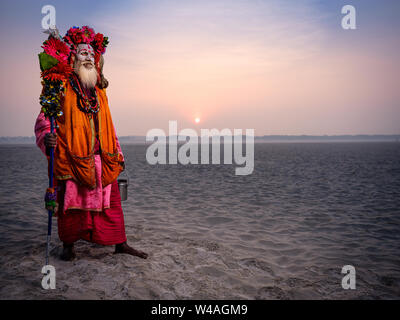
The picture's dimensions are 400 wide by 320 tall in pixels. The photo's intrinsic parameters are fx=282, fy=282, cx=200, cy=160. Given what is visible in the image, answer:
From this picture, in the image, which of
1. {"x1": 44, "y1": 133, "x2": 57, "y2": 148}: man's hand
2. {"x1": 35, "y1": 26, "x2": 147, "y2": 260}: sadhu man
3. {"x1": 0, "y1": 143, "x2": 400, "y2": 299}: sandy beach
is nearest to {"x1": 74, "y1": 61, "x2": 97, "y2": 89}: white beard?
{"x1": 35, "y1": 26, "x2": 147, "y2": 260}: sadhu man

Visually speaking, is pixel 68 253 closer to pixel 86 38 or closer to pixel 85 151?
pixel 85 151

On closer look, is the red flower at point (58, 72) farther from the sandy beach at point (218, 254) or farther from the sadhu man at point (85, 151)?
the sandy beach at point (218, 254)

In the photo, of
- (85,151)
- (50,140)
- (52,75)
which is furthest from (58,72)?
(85,151)

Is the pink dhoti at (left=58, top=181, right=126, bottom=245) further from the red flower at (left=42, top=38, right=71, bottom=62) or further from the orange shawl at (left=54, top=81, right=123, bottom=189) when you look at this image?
the red flower at (left=42, top=38, right=71, bottom=62)

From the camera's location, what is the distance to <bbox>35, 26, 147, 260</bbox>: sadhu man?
375 cm

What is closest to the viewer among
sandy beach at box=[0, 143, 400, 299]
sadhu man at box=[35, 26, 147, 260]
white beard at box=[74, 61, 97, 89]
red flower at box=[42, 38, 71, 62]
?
sandy beach at box=[0, 143, 400, 299]

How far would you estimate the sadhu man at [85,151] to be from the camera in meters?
3.75

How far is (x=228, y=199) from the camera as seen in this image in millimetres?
9938

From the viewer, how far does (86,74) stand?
3912mm

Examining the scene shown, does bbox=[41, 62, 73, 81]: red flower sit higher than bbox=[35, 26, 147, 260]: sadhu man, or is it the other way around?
bbox=[41, 62, 73, 81]: red flower

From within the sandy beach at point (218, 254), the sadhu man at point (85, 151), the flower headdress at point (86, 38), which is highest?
the flower headdress at point (86, 38)

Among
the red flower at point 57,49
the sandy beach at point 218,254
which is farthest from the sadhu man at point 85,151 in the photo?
the sandy beach at point 218,254

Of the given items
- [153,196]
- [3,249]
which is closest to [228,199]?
[153,196]
